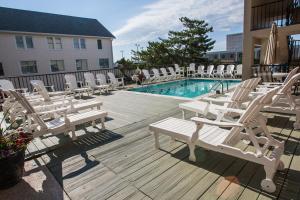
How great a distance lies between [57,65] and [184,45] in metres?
13.8

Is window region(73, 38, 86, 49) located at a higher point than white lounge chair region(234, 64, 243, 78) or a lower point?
higher

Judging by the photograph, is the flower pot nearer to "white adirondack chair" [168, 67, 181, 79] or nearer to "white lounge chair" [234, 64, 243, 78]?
"white adirondack chair" [168, 67, 181, 79]

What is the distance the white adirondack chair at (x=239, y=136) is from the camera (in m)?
2.05

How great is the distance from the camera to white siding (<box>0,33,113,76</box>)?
16531mm

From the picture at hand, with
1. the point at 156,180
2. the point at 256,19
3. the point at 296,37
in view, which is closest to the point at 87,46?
the point at 256,19

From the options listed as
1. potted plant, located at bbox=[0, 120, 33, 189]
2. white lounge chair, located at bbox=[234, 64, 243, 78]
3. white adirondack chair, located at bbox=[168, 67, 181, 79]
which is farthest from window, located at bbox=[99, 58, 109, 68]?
potted plant, located at bbox=[0, 120, 33, 189]

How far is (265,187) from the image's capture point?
205cm

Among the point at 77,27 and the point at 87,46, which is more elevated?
the point at 77,27

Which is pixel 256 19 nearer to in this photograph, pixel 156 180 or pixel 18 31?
pixel 156 180

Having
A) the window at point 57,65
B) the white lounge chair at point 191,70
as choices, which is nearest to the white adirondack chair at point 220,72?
the white lounge chair at point 191,70

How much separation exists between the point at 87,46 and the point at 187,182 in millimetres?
21514

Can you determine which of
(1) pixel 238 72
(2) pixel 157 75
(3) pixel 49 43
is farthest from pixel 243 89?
(3) pixel 49 43

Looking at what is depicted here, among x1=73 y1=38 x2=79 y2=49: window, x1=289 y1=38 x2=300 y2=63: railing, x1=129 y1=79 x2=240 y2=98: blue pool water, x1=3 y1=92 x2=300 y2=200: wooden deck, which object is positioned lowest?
x1=3 y1=92 x2=300 y2=200: wooden deck

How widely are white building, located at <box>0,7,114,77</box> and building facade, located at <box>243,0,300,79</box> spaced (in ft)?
54.0
